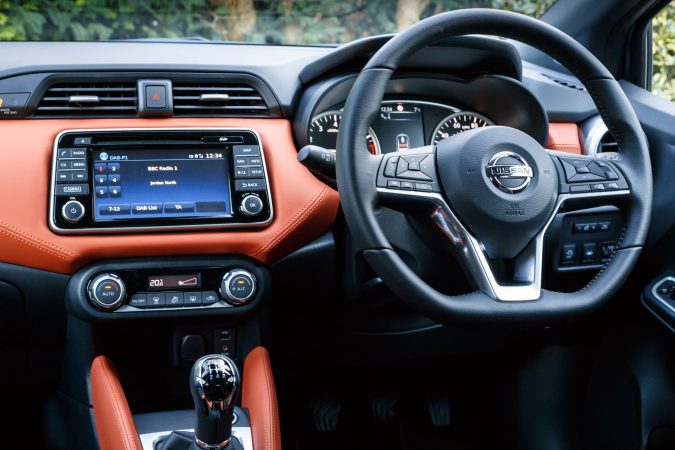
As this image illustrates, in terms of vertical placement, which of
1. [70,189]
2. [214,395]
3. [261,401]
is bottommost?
[261,401]

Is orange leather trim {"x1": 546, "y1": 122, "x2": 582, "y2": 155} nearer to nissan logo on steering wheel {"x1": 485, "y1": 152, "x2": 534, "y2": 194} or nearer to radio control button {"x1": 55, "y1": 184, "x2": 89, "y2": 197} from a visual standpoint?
nissan logo on steering wheel {"x1": 485, "y1": 152, "x2": 534, "y2": 194}

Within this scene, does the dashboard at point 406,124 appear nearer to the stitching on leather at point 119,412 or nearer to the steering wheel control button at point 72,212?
the steering wheel control button at point 72,212

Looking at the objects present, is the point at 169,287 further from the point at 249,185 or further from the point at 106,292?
the point at 249,185

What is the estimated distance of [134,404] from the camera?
1674 millimetres

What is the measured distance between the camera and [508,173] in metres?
1.37

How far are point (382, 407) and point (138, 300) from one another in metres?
0.94

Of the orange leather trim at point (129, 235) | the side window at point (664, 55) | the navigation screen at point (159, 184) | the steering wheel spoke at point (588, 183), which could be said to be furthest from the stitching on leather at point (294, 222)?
the side window at point (664, 55)

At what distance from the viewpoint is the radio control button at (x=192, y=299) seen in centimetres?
156

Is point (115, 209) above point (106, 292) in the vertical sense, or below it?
above

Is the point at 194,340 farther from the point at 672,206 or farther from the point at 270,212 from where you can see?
the point at 672,206

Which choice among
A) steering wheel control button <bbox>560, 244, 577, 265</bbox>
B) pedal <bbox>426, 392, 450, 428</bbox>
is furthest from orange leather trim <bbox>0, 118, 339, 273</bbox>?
pedal <bbox>426, 392, 450, 428</bbox>

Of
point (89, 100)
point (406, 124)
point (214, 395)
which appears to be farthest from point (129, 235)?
point (406, 124)

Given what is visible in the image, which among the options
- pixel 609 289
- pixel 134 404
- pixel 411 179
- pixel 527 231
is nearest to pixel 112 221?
pixel 134 404

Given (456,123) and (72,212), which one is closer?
(72,212)
